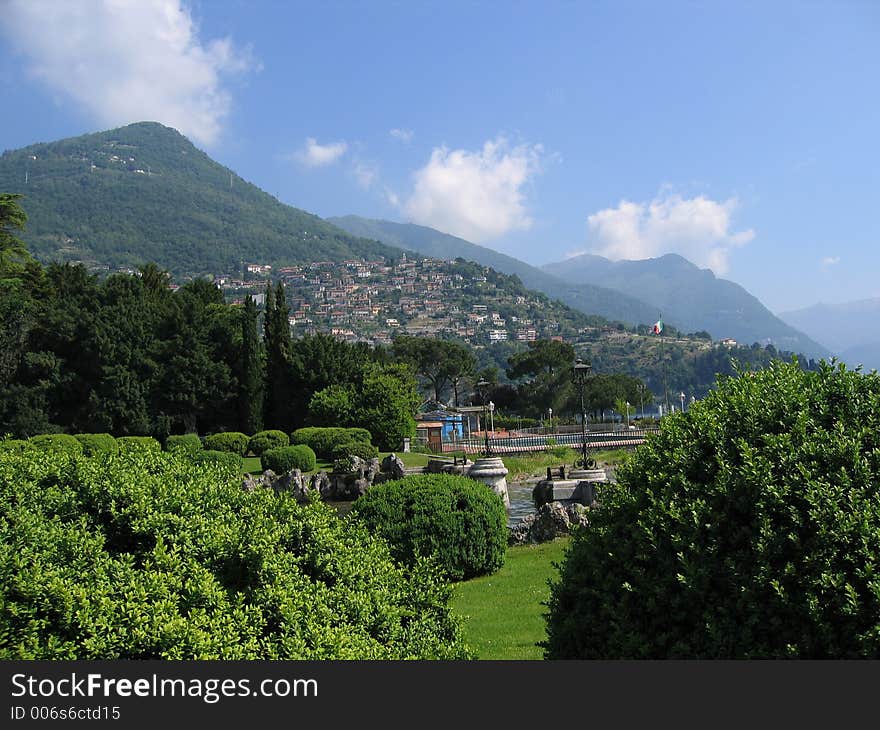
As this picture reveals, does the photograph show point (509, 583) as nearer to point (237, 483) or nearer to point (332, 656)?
point (237, 483)

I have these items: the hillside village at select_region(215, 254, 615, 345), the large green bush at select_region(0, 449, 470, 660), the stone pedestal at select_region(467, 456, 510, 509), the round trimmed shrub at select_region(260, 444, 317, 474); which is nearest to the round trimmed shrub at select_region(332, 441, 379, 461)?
the round trimmed shrub at select_region(260, 444, 317, 474)

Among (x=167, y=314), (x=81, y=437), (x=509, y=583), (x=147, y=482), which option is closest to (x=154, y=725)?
(x=147, y=482)

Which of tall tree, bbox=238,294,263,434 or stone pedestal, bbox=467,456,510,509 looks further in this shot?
tall tree, bbox=238,294,263,434

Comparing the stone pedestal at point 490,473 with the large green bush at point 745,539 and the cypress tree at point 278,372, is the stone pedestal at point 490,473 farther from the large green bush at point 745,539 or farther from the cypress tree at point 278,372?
the cypress tree at point 278,372

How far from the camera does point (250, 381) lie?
38.5m

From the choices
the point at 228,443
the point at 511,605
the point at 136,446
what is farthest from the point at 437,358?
the point at 136,446

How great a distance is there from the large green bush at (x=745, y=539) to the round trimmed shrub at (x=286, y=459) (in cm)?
2415

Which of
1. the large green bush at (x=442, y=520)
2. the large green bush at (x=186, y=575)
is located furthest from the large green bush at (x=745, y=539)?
the large green bush at (x=442, y=520)

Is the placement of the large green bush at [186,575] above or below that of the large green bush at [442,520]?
above

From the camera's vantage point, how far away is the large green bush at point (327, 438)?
31391 millimetres

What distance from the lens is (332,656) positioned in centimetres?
289

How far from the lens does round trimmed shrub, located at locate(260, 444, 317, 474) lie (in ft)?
88.6

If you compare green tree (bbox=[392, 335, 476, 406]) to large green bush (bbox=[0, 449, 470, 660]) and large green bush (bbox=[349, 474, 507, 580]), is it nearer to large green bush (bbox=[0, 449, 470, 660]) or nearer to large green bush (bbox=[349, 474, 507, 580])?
large green bush (bbox=[349, 474, 507, 580])

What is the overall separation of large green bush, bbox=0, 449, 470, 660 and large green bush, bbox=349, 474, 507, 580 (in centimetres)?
495
